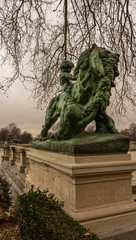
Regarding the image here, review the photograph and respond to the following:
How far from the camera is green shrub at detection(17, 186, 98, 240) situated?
1.78 metres

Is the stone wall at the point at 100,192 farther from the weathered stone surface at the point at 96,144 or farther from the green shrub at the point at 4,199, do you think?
the green shrub at the point at 4,199

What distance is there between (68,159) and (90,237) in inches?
45.7

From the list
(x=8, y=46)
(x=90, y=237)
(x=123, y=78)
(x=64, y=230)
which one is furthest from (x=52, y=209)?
(x=123, y=78)

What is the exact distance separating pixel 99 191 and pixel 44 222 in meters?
1.00

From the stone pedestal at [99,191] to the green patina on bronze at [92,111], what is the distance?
0.15 metres

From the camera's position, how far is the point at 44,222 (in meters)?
1.95

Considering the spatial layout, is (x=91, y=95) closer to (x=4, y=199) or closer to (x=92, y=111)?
(x=92, y=111)

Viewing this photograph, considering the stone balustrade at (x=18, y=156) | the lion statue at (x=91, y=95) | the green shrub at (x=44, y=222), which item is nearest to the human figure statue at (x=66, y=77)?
the lion statue at (x=91, y=95)

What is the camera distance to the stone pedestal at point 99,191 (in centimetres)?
243

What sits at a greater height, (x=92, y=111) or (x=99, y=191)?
(x=92, y=111)

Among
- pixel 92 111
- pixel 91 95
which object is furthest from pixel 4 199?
pixel 91 95

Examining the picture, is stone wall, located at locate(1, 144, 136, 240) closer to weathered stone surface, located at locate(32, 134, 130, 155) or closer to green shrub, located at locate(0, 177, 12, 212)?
weathered stone surface, located at locate(32, 134, 130, 155)

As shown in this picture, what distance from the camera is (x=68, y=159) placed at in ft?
9.09

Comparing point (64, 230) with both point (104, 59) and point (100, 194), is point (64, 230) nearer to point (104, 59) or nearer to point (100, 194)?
point (100, 194)
